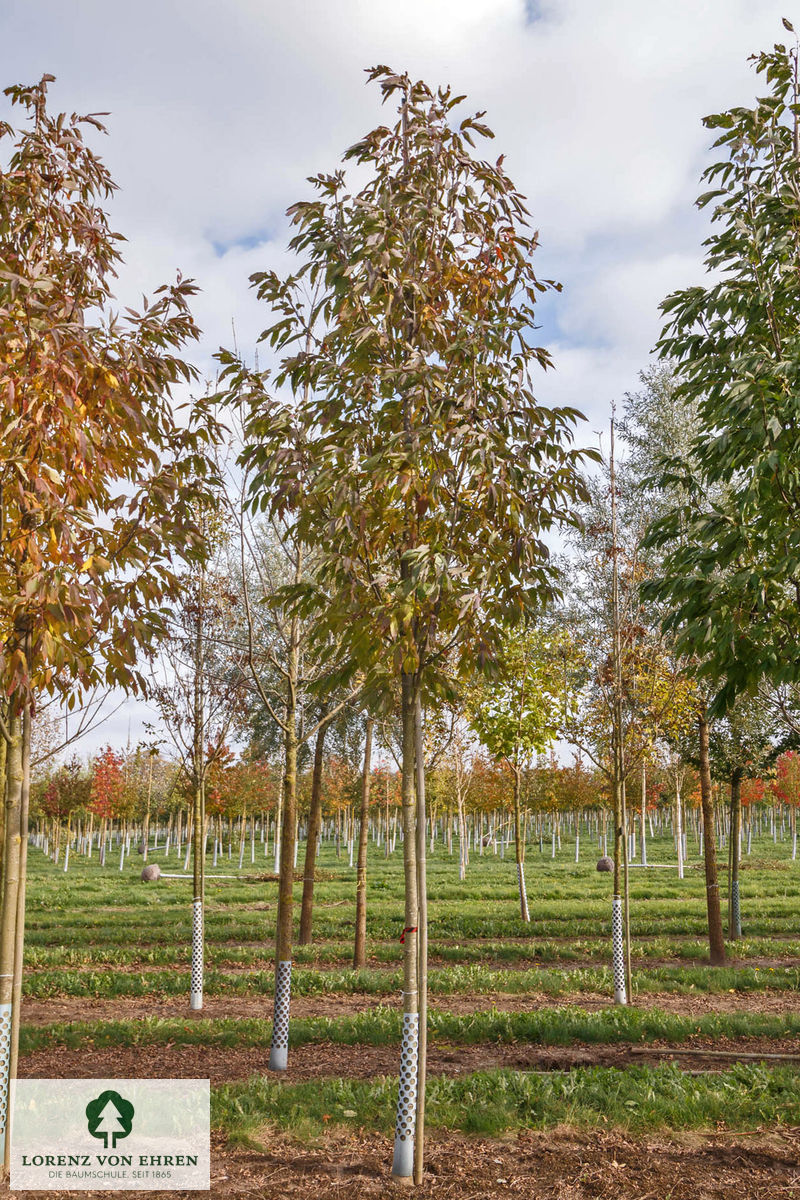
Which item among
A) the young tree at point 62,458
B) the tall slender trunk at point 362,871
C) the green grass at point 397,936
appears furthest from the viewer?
the tall slender trunk at point 362,871

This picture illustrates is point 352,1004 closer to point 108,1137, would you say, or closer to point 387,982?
point 387,982

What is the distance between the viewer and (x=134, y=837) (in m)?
75.7

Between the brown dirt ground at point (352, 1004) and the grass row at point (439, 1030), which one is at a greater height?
the grass row at point (439, 1030)

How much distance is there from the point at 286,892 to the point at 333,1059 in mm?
1504

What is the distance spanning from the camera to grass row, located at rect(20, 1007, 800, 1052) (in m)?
8.00

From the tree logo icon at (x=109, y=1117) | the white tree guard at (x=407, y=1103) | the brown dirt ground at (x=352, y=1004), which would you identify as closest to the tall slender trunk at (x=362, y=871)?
the brown dirt ground at (x=352, y=1004)

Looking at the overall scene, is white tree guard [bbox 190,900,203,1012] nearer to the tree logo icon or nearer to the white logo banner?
the white logo banner

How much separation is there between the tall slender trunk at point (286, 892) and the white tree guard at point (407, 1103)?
2.59m

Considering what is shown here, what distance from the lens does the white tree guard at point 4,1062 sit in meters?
4.49

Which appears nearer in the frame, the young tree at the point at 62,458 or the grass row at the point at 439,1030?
the young tree at the point at 62,458

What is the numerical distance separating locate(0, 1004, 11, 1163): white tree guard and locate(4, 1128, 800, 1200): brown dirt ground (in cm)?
34

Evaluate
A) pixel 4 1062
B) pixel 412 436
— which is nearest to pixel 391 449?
pixel 412 436

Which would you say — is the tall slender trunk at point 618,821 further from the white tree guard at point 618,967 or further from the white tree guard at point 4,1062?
the white tree guard at point 4,1062

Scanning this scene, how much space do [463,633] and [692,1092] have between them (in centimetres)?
379
